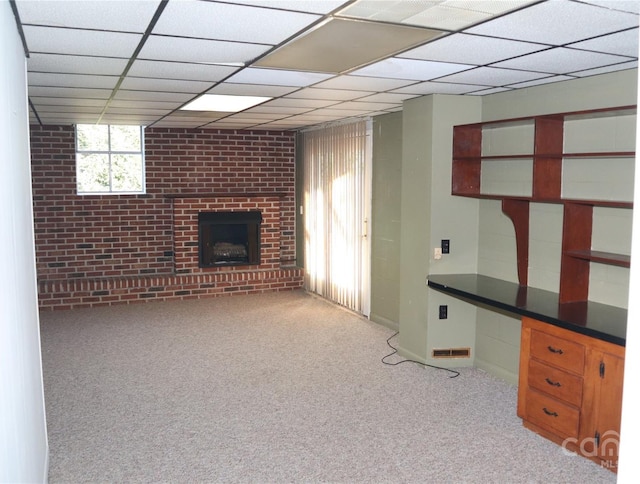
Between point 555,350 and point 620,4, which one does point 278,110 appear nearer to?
point 555,350

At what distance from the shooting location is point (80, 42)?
9.73ft

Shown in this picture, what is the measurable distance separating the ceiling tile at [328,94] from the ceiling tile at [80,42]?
166 cm

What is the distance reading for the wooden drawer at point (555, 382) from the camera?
11.4 feet

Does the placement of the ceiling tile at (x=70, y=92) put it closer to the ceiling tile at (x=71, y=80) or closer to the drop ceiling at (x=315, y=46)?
the drop ceiling at (x=315, y=46)

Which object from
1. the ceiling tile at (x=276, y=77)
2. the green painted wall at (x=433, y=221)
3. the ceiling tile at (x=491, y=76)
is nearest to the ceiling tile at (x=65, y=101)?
the ceiling tile at (x=276, y=77)

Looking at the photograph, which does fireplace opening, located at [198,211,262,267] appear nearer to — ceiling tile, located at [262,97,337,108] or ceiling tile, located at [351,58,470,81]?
ceiling tile, located at [262,97,337,108]

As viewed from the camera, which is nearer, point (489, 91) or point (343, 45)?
point (343, 45)

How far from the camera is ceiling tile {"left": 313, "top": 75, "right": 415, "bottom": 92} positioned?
4.04 metres

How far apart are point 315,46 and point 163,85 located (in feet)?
5.40

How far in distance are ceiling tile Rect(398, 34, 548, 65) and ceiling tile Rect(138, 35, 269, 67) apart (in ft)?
2.86

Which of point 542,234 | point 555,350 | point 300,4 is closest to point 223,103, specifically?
point 542,234

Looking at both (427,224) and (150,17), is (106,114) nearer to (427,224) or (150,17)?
(427,224)

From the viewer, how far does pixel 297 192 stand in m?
8.69

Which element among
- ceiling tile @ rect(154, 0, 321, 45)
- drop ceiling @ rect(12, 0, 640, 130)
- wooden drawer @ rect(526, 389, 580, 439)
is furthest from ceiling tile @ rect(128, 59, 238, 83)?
wooden drawer @ rect(526, 389, 580, 439)
